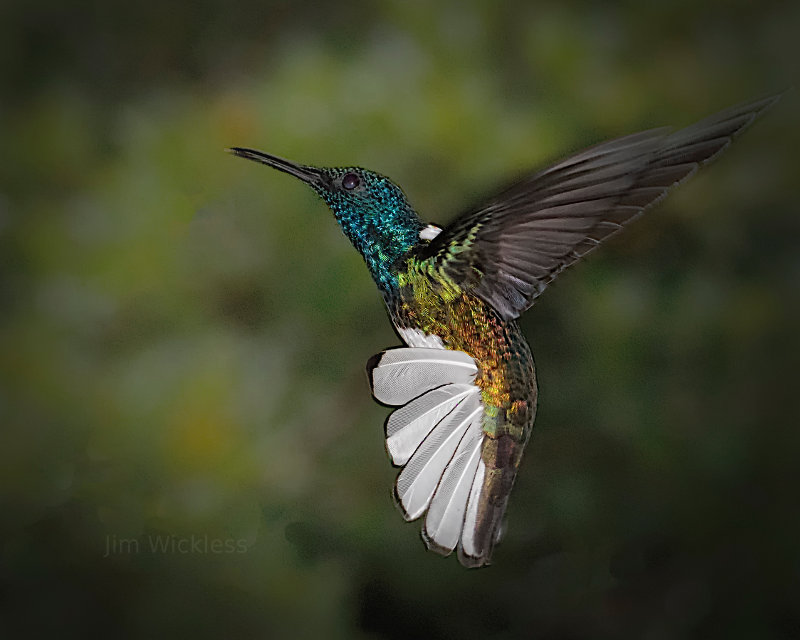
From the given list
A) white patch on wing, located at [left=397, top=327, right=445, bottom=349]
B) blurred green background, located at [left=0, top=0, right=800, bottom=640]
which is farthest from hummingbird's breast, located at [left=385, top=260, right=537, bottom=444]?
blurred green background, located at [left=0, top=0, right=800, bottom=640]

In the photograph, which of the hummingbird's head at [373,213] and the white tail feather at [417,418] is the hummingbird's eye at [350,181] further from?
the white tail feather at [417,418]

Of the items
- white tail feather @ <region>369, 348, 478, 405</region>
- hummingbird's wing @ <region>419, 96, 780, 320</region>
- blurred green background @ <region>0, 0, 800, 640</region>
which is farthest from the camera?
blurred green background @ <region>0, 0, 800, 640</region>

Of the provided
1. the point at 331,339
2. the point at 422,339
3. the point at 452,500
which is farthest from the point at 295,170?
the point at 331,339

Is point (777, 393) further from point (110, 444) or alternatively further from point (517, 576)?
point (110, 444)

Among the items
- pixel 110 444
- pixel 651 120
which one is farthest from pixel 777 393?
pixel 110 444

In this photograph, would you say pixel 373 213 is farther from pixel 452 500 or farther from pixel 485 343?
pixel 452 500

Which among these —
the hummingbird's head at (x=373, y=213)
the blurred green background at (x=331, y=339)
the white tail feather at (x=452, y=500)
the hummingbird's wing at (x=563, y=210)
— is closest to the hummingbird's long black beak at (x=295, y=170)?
the hummingbird's head at (x=373, y=213)

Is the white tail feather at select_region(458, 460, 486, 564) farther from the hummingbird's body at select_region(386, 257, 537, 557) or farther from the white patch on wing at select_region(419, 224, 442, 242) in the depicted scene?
the white patch on wing at select_region(419, 224, 442, 242)
